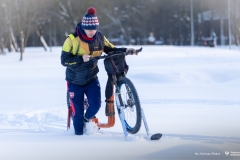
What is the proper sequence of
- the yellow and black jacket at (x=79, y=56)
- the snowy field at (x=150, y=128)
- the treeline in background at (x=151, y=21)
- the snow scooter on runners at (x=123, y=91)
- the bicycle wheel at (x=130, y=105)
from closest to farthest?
the snowy field at (x=150, y=128)
the bicycle wheel at (x=130, y=105)
the snow scooter on runners at (x=123, y=91)
the yellow and black jacket at (x=79, y=56)
the treeline in background at (x=151, y=21)

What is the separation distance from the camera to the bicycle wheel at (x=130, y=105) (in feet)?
17.3

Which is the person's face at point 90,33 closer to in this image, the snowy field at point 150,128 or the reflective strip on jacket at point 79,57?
the reflective strip on jacket at point 79,57

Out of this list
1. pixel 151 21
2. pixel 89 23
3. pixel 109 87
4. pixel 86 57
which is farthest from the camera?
pixel 151 21

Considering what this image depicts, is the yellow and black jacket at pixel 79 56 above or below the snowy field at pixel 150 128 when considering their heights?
above

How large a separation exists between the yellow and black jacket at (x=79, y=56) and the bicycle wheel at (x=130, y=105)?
41 centimetres

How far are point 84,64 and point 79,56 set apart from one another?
21 centimetres

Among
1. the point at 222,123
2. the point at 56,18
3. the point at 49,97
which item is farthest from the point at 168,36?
the point at 222,123

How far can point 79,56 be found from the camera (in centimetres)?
550

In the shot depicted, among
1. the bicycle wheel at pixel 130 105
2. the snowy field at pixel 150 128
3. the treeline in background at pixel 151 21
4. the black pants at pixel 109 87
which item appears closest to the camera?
the snowy field at pixel 150 128

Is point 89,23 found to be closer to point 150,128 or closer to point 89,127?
point 89,127

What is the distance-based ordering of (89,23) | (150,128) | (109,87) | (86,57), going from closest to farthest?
(86,57) < (89,23) < (109,87) < (150,128)

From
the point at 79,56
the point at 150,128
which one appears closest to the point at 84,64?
the point at 79,56

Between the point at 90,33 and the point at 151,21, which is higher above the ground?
the point at 90,33

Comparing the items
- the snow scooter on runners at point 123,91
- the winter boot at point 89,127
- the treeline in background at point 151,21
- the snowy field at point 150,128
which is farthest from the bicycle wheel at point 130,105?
the treeline in background at point 151,21
